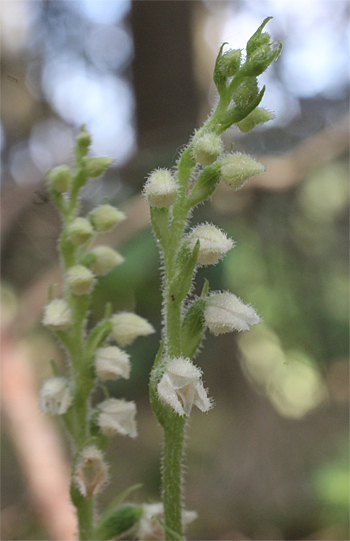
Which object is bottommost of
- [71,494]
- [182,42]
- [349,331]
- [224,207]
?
[71,494]

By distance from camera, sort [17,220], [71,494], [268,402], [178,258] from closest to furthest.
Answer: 1. [178,258]
2. [71,494]
3. [17,220]
4. [268,402]

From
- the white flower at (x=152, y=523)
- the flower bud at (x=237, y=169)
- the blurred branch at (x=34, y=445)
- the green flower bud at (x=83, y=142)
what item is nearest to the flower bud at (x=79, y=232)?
the green flower bud at (x=83, y=142)

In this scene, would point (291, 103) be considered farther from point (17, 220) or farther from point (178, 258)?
point (178, 258)

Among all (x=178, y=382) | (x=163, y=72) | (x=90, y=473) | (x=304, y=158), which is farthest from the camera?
(x=304, y=158)

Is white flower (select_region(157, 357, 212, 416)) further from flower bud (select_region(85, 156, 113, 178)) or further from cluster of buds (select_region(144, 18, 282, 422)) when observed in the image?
flower bud (select_region(85, 156, 113, 178))

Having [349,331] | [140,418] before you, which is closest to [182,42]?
[349,331]

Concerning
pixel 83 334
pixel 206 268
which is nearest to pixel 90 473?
pixel 83 334

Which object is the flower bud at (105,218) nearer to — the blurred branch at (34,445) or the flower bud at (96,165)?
the flower bud at (96,165)

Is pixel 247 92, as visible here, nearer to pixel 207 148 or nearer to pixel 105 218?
pixel 207 148
